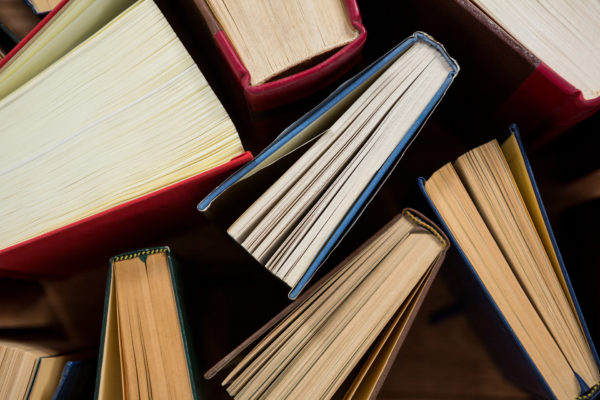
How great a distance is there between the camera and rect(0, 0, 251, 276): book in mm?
583

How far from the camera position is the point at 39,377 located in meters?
0.64

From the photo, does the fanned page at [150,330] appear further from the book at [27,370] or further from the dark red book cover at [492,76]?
the dark red book cover at [492,76]

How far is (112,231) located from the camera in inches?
25.9

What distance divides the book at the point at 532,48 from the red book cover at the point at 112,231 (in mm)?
400

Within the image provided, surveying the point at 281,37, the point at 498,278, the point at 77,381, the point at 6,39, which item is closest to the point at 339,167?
the point at 281,37

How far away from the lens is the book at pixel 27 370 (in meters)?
0.61

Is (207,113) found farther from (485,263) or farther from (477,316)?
(477,316)

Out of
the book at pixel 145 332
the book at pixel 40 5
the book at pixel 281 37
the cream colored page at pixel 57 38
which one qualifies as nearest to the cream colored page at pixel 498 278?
the book at pixel 281 37

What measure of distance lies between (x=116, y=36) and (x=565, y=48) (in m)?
0.69

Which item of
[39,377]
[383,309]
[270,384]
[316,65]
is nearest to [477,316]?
[383,309]

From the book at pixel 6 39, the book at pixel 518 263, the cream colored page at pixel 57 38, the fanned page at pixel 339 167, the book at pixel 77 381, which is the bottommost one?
the book at pixel 518 263

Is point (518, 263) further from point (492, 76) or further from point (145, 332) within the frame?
point (145, 332)

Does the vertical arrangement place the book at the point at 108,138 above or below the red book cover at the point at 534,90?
above

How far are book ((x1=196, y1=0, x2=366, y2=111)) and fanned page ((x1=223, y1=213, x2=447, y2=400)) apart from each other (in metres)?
0.27
